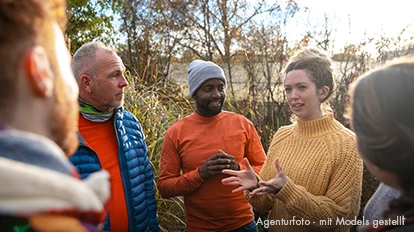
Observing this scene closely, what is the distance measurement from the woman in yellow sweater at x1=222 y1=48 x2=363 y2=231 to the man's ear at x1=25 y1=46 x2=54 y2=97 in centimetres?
174

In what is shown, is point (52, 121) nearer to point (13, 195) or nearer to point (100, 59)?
point (13, 195)

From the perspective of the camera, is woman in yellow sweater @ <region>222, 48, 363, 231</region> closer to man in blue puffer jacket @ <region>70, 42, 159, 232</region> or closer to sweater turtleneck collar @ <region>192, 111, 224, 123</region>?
sweater turtleneck collar @ <region>192, 111, 224, 123</region>


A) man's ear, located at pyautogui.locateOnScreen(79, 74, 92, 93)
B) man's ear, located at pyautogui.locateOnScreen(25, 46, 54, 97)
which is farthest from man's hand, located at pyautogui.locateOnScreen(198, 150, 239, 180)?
man's ear, located at pyautogui.locateOnScreen(25, 46, 54, 97)

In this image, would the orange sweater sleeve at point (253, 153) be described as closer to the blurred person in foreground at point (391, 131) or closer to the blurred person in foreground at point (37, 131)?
the blurred person in foreground at point (391, 131)

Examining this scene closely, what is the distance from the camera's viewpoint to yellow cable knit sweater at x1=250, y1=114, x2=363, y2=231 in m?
2.43

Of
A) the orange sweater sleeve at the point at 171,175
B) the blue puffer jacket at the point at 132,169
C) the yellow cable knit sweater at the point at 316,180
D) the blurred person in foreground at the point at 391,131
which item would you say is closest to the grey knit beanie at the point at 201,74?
the orange sweater sleeve at the point at 171,175

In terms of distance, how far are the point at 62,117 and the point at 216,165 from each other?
1974mm

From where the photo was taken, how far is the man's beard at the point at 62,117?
951 mm

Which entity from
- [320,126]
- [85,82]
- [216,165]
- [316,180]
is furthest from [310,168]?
[85,82]

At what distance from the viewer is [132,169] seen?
2.77 m

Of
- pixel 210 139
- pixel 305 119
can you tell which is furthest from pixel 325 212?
→ pixel 210 139

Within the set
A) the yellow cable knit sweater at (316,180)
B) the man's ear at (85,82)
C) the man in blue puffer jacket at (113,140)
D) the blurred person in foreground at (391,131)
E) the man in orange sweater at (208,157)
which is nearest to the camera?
the blurred person in foreground at (391,131)

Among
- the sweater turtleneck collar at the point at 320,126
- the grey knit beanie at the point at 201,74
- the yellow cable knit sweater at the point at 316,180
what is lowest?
A: the yellow cable knit sweater at the point at 316,180

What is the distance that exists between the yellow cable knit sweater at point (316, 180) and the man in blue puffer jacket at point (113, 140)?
32.5 inches
